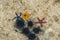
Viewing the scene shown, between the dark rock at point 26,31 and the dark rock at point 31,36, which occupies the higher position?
the dark rock at point 26,31

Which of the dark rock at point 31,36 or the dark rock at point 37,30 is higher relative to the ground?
the dark rock at point 37,30

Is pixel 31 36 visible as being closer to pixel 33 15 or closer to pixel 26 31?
pixel 26 31

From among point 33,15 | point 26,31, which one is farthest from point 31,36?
point 33,15

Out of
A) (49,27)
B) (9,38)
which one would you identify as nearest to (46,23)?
(49,27)

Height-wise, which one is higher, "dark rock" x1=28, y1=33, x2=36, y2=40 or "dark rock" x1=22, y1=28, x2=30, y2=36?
"dark rock" x1=22, y1=28, x2=30, y2=36

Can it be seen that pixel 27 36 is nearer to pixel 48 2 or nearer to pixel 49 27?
pixel 49 27

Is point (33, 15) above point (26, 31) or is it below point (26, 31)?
above

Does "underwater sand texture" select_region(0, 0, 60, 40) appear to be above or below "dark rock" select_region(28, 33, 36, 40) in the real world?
above

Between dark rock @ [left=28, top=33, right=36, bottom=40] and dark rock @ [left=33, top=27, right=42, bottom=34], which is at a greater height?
dark rock @ [left=33, top=27, right=42, bottom=34]

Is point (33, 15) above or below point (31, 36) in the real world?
above
